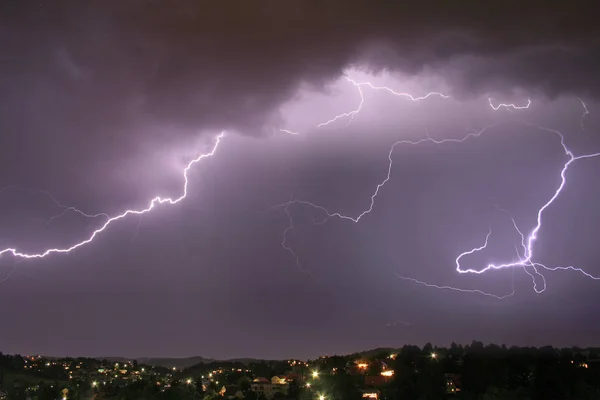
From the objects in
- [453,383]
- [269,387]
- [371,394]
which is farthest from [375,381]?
[269,387]

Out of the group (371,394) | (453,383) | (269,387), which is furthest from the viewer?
(269,387)

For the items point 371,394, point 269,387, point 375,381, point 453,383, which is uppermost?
point 453,383

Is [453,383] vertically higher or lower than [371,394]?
higher

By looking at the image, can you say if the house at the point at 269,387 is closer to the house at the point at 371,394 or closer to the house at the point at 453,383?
the house at the point at 371,394

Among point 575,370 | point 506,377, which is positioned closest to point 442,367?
point 506,377

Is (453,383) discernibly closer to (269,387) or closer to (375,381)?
(375,381)

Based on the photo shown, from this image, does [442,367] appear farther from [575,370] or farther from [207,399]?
[207,399]

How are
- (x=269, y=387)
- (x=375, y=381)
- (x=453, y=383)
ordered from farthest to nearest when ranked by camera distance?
(x=269, y=387)
(x=375, y=381)
(x=453, y=383)

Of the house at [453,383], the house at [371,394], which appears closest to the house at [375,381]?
the house at [371,394]

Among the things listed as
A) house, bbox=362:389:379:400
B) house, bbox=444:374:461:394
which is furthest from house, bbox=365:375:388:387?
house, bbox=444:374:461:394

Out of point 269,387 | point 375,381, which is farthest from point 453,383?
point 269,387

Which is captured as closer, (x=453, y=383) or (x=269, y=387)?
(x=453, y=383)
